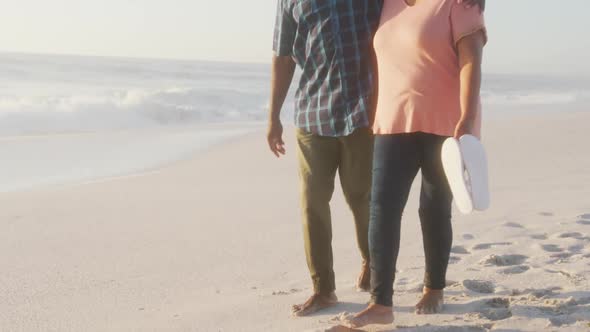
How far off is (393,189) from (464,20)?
0.63 m

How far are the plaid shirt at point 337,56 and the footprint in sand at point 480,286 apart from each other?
0.88 meters

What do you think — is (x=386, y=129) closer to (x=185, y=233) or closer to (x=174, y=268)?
(x=174, y=268)

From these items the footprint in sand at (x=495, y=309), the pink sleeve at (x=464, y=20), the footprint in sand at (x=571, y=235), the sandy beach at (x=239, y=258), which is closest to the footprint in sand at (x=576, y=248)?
the sandy beach at (x=239, y=258)

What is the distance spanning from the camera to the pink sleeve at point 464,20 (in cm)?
255

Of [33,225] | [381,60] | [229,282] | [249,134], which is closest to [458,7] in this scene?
[381,60]

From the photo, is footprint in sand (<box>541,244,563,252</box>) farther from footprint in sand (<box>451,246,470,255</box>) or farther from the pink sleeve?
the pink sleeve

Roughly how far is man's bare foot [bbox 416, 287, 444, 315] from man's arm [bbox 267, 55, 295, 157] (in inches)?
34.7

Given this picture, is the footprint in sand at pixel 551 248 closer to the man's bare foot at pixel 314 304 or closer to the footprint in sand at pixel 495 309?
the footprint in sand at pixel 495 309

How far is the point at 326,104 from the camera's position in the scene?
2986mm

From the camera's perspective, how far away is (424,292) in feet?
9.81

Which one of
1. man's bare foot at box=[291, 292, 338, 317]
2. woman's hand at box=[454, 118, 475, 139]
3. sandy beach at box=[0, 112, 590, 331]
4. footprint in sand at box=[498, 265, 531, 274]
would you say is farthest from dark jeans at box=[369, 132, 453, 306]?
footprint in sand at box=[498, 265, 531, 274]

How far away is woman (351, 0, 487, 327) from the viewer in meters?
2.56

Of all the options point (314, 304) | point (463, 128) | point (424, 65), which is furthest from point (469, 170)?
point (314, 304)

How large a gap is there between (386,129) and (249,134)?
8.75 metres
